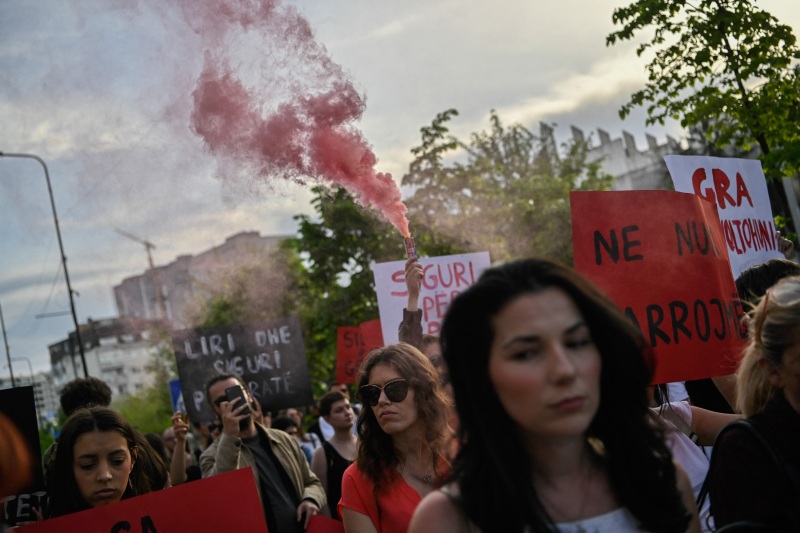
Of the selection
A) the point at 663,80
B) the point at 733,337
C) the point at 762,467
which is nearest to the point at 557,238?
the point at 663,80

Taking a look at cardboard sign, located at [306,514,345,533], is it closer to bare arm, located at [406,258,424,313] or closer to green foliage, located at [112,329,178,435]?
bare arm, located at [406,258,424,313]

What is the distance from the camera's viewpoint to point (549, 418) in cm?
234

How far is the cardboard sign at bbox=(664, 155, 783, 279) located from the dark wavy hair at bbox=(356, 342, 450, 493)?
2.43 metres

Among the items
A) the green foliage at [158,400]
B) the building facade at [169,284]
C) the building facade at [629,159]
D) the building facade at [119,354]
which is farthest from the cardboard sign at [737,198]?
the building facade at [119,354]

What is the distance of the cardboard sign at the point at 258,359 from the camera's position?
9.73m

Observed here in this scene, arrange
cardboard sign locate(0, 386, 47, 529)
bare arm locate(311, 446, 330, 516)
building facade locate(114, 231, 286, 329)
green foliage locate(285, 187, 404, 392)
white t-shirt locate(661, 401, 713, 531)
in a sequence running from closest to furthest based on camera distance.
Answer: white t-shirt locate(661, 401, 713, 531) → cardboard sign locate(0, 386, 47, 529) → bare arm locate(311, 446, 330, 516) → green foliage locate(285, 187, 404, 392) → building facade locate(114, 231, 286, 329)

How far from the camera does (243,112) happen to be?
7188mm

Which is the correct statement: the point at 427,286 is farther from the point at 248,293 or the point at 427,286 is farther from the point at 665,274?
the point at 248,293

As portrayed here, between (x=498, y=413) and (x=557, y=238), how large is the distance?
30.0m

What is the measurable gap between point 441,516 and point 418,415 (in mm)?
2178

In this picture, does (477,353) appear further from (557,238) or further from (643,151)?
(643,151)

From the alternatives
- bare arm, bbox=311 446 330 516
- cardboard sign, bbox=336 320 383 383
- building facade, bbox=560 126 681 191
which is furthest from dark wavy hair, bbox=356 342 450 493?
building facade, bbox=560 126 681 191

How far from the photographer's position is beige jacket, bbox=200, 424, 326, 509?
5.65 metres

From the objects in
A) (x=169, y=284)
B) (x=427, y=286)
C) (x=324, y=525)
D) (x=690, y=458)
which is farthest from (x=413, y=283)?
(x=169, y=284)
